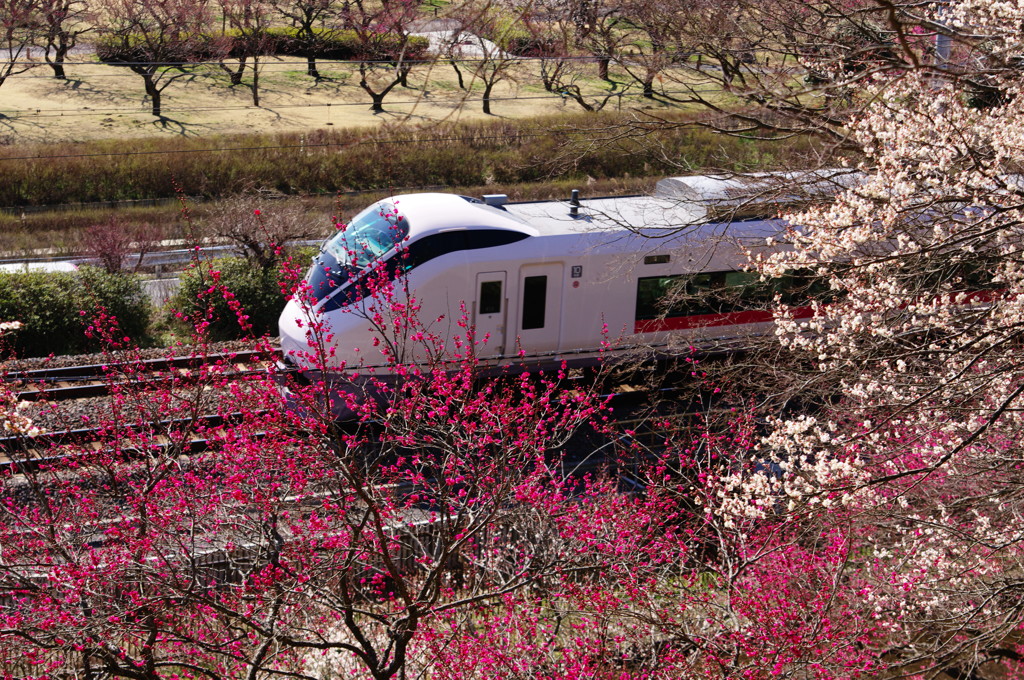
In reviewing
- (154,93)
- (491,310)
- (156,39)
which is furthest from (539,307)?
(156,39)

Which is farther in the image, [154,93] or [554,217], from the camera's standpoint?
[154,93]

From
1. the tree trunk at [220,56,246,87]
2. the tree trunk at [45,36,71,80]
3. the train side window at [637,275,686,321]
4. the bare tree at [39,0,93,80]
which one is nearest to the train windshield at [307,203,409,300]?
the train side window at [637,275,686,321]

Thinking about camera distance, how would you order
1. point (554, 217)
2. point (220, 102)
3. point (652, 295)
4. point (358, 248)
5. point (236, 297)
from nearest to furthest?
point (358, 248) < point (554, 217) < point (652, 295) < point (236, 297) < point (220, 102)

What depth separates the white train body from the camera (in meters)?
12.7

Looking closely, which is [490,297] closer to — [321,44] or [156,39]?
[321,44]

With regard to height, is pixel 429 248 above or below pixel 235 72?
below

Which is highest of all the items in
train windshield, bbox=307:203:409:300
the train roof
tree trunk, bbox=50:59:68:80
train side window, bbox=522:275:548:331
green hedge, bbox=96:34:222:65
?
green hedge, bbox=96:34:222:65

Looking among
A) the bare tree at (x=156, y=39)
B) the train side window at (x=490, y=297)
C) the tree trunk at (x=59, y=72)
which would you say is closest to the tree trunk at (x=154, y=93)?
the bare tree at (x=156, y=39)

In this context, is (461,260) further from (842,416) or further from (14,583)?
(14,583)

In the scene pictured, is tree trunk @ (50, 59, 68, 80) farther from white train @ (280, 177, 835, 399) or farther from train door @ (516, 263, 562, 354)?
train door @ (516, 263, 562, 354)

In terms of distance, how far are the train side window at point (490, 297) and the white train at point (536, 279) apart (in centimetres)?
2

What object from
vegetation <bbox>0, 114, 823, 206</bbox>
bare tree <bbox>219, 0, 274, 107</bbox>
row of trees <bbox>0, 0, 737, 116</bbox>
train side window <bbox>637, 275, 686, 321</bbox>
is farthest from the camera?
row of trees <bbox>0, 0, 737, 116</bbox>

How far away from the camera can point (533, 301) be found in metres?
13.5

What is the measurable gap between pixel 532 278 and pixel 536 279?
2.6 inches
